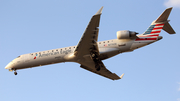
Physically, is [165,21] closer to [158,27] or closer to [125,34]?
[158,27]

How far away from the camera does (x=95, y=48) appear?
2816 centimetres

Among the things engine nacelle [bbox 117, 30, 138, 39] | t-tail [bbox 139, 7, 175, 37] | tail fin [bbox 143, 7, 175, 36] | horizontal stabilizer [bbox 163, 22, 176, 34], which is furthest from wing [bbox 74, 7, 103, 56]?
horizontal stabilizer [bbox 163, 22, 176, 34]

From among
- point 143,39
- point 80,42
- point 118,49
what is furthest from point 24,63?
point 143,39

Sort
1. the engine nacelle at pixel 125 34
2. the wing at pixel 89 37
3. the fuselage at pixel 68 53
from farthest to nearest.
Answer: the fuselage at pixel 68 53, the engine nacelle at pixel 125 34, the wing at pixel 89 37

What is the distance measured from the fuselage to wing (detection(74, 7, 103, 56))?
1.57 m

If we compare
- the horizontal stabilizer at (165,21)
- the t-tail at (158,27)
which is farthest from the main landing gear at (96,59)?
the horizontal stabilizer at (165,21)

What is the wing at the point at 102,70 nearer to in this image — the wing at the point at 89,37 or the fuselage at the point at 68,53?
the fuselage at the point at 68,53

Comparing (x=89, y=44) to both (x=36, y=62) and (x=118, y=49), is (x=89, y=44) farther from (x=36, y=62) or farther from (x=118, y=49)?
(x=36, y=62)

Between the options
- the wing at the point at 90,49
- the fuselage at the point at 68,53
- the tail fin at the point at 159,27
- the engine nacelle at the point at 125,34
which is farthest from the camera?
the fuselage at the point at 68,53

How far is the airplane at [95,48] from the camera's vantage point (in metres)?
27.6

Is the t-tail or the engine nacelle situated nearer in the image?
the engine nacelle

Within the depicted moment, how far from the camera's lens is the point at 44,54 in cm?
3166

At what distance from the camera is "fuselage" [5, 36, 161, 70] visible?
29.0m

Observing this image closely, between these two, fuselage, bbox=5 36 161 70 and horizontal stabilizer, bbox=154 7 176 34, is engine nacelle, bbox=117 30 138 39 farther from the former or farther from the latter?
horizontal stabilizer, bbox=154 7 176 34
